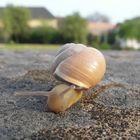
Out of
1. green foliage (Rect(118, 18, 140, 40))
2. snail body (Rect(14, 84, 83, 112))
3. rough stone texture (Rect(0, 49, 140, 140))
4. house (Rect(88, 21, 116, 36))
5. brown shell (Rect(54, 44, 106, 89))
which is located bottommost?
house (Rect(88, 21, 116, 36))

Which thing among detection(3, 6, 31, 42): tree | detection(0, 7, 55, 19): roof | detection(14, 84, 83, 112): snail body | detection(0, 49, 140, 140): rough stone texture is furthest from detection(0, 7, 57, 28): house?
detection(14, 84, 83, 112): snail body

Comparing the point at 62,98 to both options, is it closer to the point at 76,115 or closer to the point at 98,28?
the point at 76,115

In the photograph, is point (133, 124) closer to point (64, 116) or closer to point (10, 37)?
point (64, 116)

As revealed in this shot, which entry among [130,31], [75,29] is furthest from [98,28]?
[130,31]

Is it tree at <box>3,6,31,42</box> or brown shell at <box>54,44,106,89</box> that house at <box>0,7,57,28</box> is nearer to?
tree at <box>3,6,31,42</box>

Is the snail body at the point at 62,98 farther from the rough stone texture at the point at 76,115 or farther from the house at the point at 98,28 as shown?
the house at the point at 98,28
